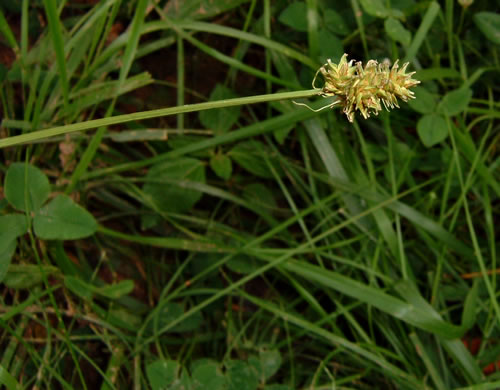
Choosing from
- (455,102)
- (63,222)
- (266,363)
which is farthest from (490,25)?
(63,222)

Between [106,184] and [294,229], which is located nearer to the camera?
[106,184]

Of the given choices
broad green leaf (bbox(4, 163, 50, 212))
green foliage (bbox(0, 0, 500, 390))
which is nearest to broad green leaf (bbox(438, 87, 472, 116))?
green foliage (bbox(0, 0, 500, 390))

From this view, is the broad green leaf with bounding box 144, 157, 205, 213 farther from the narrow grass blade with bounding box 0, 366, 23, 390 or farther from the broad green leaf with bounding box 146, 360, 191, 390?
the narrow grass blade with bounding box 0, 366, 23, 390

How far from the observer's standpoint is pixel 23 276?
1.23m

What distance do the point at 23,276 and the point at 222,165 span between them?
58cm

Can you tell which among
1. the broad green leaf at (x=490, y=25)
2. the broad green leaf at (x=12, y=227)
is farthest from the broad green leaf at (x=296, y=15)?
the broad green leaf at (x=12, y=227)

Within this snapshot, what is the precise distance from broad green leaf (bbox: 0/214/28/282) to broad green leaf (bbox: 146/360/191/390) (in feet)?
1.32

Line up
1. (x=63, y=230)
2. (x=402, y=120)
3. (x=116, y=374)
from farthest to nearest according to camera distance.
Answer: (x=402, y=120) → (x=116, y=374) → (x=63, y=230)

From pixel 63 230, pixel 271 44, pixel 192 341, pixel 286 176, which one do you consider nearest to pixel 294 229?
pixel 286 176

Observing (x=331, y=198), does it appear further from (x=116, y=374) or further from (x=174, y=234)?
(x=116, y=374)

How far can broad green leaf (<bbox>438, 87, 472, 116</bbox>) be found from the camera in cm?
139

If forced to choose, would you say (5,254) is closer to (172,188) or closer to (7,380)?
(7,380)

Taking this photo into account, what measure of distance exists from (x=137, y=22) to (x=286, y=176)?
629 mm

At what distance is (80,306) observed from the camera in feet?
4.38
